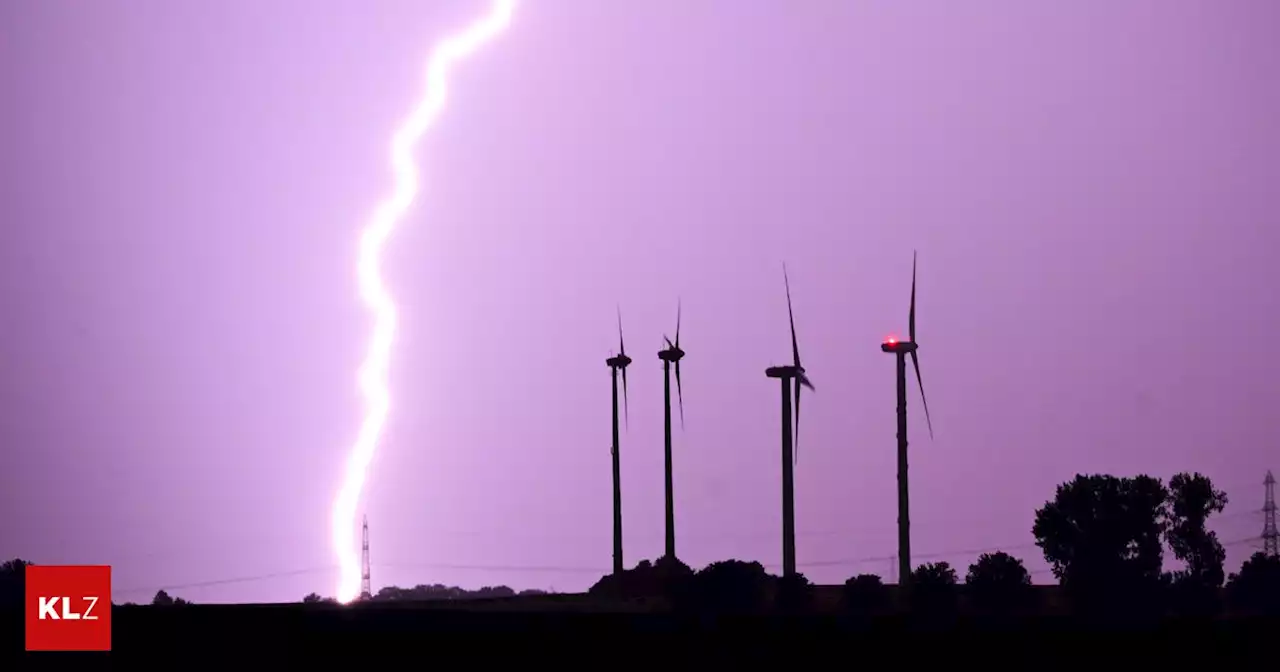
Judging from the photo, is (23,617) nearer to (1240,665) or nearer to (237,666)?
(237,666)

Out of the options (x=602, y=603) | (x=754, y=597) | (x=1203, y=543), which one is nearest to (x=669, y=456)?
(x=602, y=603)

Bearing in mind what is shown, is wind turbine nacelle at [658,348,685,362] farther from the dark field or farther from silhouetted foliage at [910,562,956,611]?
the dark field

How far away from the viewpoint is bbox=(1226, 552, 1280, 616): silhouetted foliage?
348 ft

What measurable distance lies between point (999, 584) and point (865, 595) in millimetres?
7591

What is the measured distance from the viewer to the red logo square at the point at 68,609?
235ft

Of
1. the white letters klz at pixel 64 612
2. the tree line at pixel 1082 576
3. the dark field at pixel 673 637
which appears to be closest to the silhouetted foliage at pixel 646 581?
the tree line at pixel 1082 576

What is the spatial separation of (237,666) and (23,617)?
15.6 m

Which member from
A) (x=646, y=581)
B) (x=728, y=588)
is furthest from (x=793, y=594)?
(x=646, y=581)

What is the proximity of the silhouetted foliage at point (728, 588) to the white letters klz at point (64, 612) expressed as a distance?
3143 centimetres

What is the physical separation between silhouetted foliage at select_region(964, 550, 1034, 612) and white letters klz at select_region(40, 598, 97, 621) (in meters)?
42.0

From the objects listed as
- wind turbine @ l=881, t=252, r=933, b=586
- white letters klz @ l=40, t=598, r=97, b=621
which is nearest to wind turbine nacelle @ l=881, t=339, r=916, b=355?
wind turbine @ l=881, t=252, r=933, b=586

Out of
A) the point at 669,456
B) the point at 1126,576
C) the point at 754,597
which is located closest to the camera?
the point at 754,597

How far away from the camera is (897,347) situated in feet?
383

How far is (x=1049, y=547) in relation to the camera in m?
147
